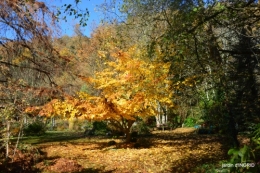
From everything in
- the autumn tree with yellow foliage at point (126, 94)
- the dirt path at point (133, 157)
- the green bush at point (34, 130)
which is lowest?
the dirt path at point (133, 157)

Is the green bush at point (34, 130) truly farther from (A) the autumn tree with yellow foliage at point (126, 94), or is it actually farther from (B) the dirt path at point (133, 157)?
(A) the autumn tree with yellow foliage at point (126, 94)

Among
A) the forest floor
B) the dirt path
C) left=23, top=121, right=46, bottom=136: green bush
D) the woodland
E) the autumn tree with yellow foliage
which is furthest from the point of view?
left=23, top=121, right=46, bottom=136: green bush

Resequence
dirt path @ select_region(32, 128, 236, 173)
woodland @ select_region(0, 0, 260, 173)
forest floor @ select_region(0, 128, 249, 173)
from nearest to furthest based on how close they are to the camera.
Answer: woodland @ select_region(0, 0, 260, 173), forest floor @ select_region(0, 128, 249, 173), dirt path @ select_region(32, 128, 236, 173)

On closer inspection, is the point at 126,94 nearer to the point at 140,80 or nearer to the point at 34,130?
the point at 140,80

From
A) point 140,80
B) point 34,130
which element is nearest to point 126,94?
point 140,80

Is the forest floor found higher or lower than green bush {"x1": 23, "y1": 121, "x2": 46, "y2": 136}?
lower

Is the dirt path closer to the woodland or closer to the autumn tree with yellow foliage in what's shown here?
the woodland

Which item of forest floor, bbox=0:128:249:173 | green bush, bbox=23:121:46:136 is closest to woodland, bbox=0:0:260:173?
forest floor, bbox=0:128:249:173

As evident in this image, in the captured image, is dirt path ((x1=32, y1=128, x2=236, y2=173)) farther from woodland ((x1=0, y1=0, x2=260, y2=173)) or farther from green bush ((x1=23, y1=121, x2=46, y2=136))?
green bush ((x1=23, y1=121, x2=46, y2=136))

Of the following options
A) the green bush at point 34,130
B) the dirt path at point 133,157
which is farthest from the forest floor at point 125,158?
the green bush at point 34,130

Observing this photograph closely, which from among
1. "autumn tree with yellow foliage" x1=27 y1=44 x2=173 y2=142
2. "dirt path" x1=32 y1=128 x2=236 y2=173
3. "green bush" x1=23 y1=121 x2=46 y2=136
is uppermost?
"autumn tree with yellow foliage" x1=27 y1=44 x2=173 y2=142

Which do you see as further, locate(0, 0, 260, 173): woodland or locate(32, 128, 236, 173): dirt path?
locate(32, 128, 236, 173): dirt path

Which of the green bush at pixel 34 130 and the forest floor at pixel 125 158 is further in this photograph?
the green bush at pixel 34 130

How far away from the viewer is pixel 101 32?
29641mm
